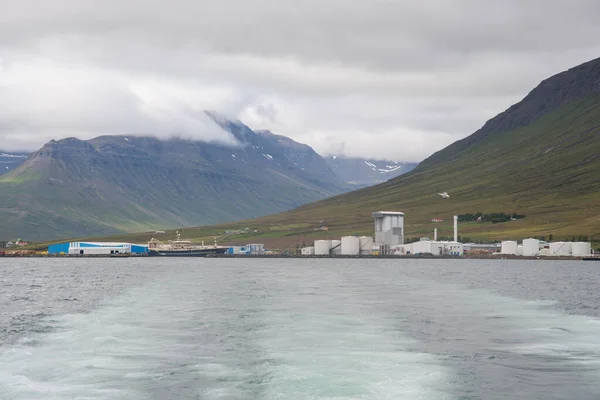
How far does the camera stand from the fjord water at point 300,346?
4562 centimetres

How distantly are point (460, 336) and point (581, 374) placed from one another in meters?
18.0

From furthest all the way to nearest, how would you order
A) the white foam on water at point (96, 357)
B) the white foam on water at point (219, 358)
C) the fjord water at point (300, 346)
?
1. the fjord water at point (300, 346)
2. the white foam on water at point (96, 357)
3. the white foam on water at point (219, 358)

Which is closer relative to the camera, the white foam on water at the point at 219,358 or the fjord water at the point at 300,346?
the white foam on water at the point at 219,358

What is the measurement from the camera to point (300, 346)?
60.2 meters

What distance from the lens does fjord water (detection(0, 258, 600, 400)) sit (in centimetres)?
4562

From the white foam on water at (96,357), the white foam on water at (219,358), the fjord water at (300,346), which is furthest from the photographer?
the fjord water at (300,346)

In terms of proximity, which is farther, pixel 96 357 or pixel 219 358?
pixel 96 357

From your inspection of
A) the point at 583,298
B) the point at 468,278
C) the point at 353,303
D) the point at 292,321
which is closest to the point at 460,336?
the point at 292,321

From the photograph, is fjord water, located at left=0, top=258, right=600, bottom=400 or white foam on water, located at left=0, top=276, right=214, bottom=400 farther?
fjord water, located at left=0, top=258, right=600, bottom=400

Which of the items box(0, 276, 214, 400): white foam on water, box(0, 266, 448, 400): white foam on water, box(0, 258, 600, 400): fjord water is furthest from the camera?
box(0, 258, 600, 400): fjord water

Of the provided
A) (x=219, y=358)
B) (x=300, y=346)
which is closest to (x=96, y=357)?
(x=219, y=358)

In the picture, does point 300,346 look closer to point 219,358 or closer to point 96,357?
point 219,358

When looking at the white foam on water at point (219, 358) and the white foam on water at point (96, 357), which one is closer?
the white foam on water at point (219, 358)

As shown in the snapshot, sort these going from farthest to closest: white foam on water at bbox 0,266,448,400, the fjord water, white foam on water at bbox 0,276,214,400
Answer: the fjord water
white foam on water at bbox 0,276,214,400
white foam on water at bbox 0,266,448,400
